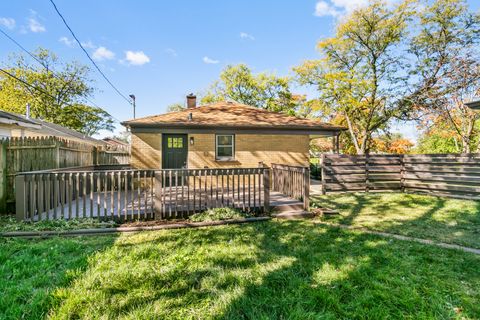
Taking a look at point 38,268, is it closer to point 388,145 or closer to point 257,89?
point 257,89

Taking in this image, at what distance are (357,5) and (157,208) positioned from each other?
18.2 metres

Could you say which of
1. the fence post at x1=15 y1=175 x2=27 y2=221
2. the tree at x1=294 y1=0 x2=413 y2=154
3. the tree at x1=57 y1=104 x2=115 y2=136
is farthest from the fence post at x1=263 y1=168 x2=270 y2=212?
the tree at x1=57 y1=104 x2=115 y2=136

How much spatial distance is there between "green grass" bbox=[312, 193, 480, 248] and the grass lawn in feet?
3.53

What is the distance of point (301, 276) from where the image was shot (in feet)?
10.0

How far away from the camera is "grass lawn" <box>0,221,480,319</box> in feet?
7.70

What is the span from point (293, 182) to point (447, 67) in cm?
1431

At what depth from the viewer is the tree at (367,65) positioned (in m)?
15.2

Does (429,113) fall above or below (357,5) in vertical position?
below

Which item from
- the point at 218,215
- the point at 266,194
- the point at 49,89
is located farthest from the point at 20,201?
the point at 49,89

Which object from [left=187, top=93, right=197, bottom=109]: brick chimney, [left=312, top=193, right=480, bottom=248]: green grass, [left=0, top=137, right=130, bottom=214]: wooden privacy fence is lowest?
[left=312, top=193, right=480, bottom=248]: green grass

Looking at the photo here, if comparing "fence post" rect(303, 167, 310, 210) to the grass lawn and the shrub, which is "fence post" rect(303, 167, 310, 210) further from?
the grass lawn

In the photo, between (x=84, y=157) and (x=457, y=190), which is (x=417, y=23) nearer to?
(x=457, y=190)

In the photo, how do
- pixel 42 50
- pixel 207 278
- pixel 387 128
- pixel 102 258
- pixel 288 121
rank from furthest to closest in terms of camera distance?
pixel 42 50 → pixel 387 128 → pixel 288 121 → pixel 102 258 → pixel 207 278

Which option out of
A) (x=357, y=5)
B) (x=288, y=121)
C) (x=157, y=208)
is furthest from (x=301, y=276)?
(x=357, y=5)
